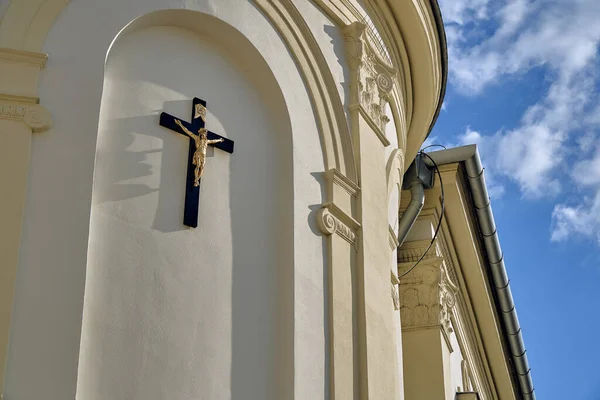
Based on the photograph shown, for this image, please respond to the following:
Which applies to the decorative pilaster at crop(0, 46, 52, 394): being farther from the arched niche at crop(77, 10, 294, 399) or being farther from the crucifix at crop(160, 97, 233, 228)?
the crucifix at crop(160, 97, 233, 228)

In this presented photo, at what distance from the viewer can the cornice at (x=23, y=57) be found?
24.1ft

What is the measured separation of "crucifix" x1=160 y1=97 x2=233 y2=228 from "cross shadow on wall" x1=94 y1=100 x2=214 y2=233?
0.04 meters

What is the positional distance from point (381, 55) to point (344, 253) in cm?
261

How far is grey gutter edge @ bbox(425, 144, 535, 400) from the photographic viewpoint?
13.8m

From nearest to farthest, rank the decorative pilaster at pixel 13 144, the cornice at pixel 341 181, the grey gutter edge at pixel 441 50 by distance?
1. the decorative pilaster at pixel 13 144
2. the cornice at pixel 341 181
3. the grey gutter edge at pixel 441 50

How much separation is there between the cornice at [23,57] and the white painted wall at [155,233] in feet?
0.31

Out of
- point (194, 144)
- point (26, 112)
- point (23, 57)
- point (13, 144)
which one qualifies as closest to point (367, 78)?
point (194, 144)

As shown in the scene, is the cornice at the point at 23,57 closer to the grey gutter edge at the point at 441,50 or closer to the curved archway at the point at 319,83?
the curved archway at the point at 319,83

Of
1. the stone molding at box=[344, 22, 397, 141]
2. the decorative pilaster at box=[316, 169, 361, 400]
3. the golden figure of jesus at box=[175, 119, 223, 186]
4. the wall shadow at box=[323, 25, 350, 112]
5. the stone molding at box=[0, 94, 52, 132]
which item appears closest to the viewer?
the stone molding at box=[0, 94, 52, 132]

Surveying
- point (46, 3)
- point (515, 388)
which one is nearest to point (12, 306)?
point (46, 3)

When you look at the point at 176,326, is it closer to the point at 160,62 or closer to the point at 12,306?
the point at 12,306

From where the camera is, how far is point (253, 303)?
820 cm

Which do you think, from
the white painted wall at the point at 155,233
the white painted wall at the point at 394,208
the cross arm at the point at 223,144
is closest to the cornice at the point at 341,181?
the white painted wall at the point at 155,233

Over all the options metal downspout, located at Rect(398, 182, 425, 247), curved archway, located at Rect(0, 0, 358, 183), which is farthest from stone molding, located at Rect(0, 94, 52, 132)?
metal downspout, located at Rect(398, 182, 425, 247)
